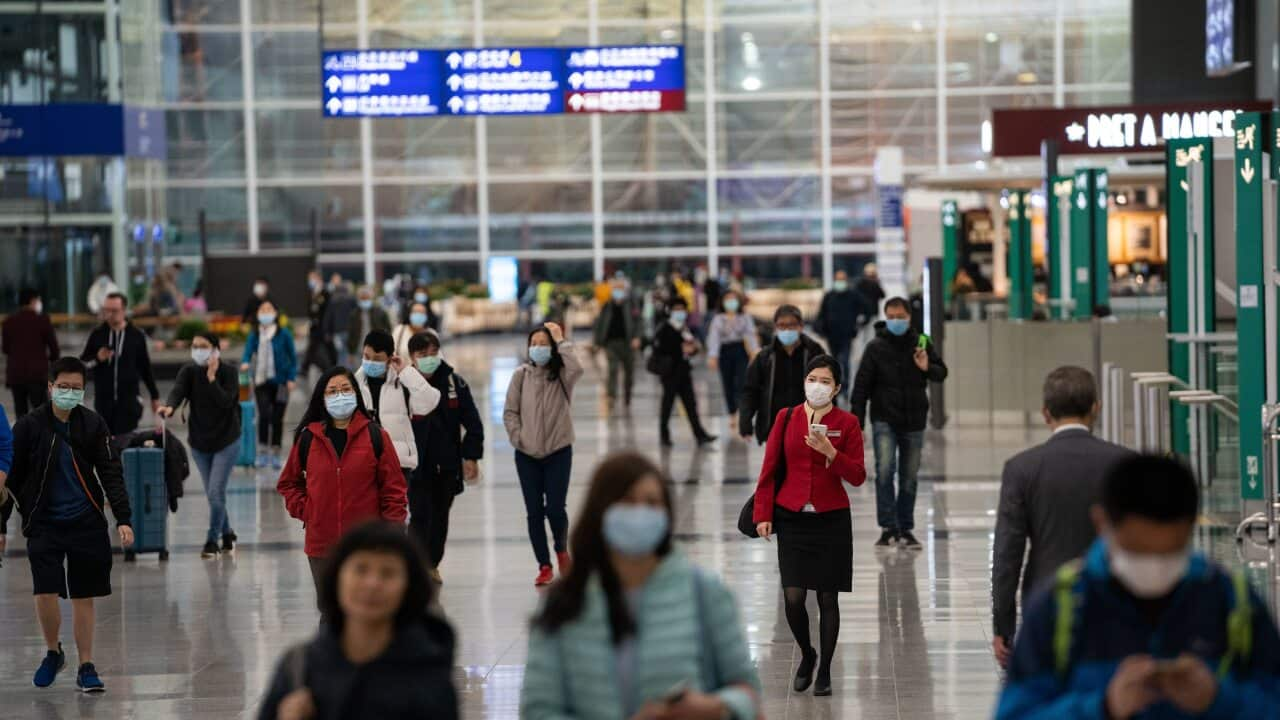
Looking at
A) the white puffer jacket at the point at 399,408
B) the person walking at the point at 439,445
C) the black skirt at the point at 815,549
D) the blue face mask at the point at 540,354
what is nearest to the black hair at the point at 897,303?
the blue face mask at the point at 540,354

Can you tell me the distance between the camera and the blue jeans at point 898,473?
12.3 meters

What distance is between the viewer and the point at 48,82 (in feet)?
108

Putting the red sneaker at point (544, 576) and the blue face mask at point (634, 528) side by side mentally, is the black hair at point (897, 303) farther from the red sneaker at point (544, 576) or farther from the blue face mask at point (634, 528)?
the blue face mask at point (634, 528)

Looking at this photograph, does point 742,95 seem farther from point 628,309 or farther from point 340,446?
point 340,446

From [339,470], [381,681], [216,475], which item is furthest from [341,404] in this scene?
[216,475]

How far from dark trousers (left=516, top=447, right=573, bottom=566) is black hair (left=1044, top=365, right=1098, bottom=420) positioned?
5586 mm

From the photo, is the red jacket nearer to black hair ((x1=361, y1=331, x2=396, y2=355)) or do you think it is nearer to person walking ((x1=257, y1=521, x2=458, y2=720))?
black hair ((x1=361, y1=331, x2=396, y2=355))

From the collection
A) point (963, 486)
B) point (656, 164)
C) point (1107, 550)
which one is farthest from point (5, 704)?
point (656, 164)

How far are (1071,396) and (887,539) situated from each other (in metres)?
6.95

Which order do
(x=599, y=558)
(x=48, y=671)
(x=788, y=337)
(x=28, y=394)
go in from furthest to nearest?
(x=28, y=394) → (x=788, y=337) → (x=48, y=671) → (x=599, y=558)

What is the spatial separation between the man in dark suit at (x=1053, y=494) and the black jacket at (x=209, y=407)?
25.6 feet

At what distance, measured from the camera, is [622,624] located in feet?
12.7

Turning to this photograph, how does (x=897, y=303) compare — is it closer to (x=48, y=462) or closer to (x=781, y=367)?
(x=781, y=367)

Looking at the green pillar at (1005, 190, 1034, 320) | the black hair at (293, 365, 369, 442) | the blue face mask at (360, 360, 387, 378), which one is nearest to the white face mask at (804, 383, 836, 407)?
the black hair at (293, 365, 369, 442)
